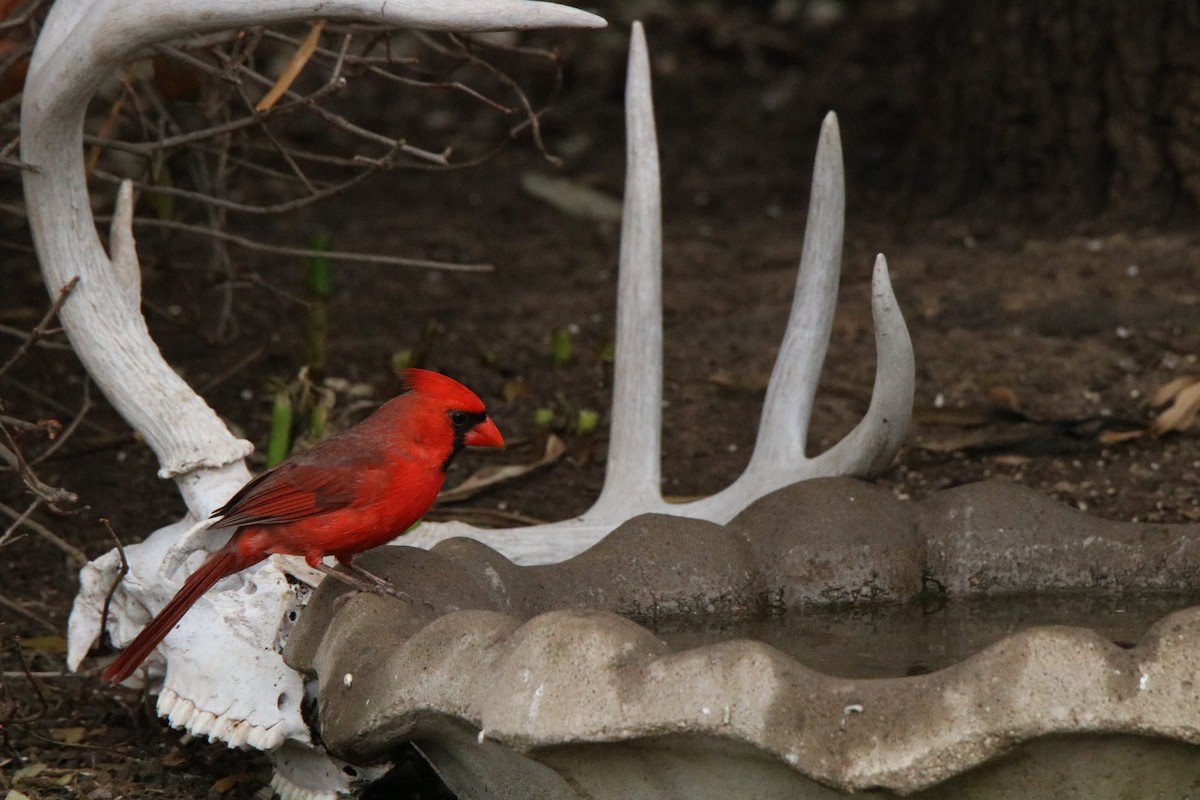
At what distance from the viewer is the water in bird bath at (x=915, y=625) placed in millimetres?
2711

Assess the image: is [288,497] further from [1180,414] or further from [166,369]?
[1180,414]

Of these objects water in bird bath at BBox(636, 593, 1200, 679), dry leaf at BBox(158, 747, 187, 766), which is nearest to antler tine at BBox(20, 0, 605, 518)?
dry leaf at BBox(158, 747, 187, 766)

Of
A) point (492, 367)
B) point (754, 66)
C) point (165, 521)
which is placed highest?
point (754, 66)

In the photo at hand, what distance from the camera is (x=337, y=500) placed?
9.41ft

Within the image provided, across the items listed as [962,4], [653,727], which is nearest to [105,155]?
[962,4]

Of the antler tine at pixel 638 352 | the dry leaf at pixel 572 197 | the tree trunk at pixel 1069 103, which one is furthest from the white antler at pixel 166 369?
the dry leaf at pixel 572 197

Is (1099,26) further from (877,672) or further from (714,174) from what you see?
(877,672)

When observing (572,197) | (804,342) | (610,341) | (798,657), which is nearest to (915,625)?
(798,657)

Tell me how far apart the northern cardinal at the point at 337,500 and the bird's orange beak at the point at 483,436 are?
0.20 ft

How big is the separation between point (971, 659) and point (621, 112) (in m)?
6.39

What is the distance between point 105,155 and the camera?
5.79 metres

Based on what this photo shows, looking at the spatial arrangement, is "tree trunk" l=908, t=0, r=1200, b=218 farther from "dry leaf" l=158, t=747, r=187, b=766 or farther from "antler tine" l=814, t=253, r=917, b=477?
"dry leaf" l=158, t=747, r=187, b=766

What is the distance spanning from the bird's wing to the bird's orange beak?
0.26 meters

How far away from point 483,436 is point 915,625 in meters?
0.90
